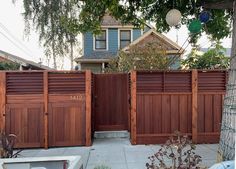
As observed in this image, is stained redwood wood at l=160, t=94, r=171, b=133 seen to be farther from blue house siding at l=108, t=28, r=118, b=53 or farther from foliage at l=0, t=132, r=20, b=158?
blue house siding at l=108, t=28, r=118, b=53

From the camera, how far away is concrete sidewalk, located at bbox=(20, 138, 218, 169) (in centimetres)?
676

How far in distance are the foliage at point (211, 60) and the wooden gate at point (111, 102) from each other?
4074mm

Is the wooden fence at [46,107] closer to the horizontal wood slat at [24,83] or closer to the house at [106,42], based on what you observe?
the horizontal wood slat at [24,83]

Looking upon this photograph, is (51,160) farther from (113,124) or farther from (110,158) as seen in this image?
(113,124)

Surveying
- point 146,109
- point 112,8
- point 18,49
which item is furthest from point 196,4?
point 18,49

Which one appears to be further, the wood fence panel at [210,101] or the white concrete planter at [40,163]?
the wood fence panel at [210,101]

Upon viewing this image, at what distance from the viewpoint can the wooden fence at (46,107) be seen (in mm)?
8336

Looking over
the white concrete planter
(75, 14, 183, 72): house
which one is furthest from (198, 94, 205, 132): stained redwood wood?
(75, 14, 183, 72): house

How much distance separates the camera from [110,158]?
7230 millimetres

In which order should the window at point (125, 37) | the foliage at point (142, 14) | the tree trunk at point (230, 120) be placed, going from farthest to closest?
the window at point (125, 37), the foliage at point (142, 14), the tree trunk at point (230, 120)

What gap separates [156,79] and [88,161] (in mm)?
2857

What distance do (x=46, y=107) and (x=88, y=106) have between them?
991mm

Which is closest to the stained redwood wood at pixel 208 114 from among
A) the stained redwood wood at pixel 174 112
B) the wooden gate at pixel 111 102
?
the stained redwood wood at pixel 174 112

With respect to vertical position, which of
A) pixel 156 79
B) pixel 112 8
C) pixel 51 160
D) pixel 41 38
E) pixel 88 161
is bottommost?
pixel 88 161
